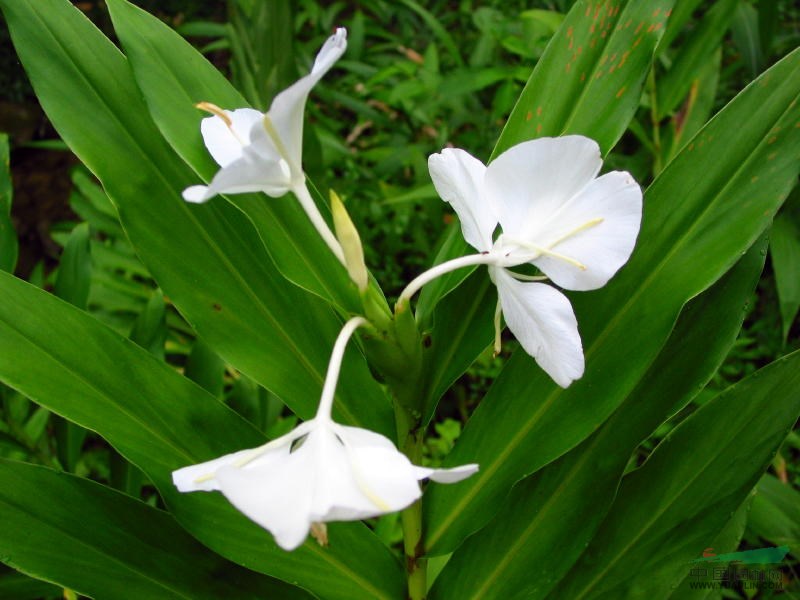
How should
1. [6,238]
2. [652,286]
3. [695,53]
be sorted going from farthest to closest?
1. [695,53]
2. [6,238]
3. [652,286]

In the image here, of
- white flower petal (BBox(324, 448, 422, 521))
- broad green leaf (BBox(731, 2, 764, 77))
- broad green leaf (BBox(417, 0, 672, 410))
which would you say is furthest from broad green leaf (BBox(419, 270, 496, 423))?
broad green leaf (BBox(731, 2, 764, 77))

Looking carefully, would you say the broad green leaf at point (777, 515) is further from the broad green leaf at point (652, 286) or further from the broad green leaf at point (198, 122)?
the broad green leaf at point (198, 122)

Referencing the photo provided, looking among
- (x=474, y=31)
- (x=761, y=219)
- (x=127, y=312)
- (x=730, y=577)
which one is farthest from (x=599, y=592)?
(x=474, y=31)

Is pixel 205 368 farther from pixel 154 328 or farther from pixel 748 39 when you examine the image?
pixel 748 39

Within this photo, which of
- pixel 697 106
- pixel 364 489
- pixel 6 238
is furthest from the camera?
pixel 697 106

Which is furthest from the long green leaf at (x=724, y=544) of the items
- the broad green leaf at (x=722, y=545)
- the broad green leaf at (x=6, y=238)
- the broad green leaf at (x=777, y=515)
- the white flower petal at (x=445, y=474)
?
the broad green leaf at (x=6, y=238)

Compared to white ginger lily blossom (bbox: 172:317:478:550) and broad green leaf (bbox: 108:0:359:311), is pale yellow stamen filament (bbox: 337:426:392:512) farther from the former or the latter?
broad green leaf (bbox: 108:0:359:311)

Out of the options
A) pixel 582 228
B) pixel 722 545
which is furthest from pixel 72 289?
pixel 722 545
